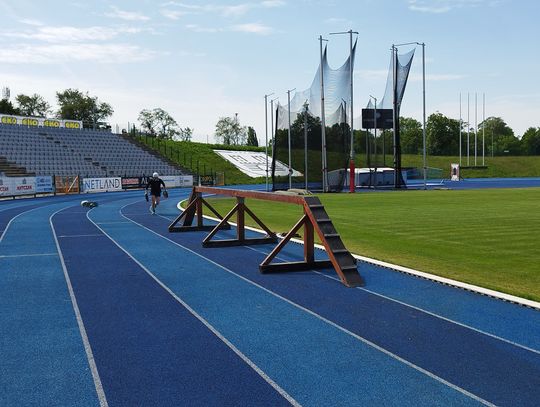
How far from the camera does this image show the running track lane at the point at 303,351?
13.8ft

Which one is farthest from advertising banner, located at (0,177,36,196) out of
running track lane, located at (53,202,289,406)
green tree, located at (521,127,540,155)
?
green tree, located at (521,127,540,155)

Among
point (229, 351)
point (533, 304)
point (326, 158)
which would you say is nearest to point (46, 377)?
point (229, 351)

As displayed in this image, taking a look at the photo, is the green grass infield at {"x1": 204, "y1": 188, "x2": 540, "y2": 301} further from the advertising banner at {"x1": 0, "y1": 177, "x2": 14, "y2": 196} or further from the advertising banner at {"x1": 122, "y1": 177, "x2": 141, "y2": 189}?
the advertising banner at {"x1": 122, "y1": 177, "x2": 141, "y2": 189}

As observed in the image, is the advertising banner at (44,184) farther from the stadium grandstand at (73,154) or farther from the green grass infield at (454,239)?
the green grass infield at (454,239)

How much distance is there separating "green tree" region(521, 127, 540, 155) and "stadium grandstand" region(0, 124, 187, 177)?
280ft

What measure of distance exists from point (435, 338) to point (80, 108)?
320ft

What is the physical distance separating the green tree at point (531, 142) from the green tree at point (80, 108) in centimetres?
8688

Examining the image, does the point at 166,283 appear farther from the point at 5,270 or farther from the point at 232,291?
the point at 5,270

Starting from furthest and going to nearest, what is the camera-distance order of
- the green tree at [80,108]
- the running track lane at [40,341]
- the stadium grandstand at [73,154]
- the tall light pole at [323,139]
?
the green tree at [80,108]
the stadium grandstand at [73,154]
the tall light pole at [323,139]
the running track lane at [40,341]

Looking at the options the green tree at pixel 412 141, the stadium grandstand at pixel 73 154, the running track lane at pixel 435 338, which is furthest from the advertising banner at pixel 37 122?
the green tree at pixel 412 141

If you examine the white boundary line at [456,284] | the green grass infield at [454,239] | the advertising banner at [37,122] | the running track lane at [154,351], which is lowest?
the running track lane at [154,351]

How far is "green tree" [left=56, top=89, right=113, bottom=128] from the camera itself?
9391 cm

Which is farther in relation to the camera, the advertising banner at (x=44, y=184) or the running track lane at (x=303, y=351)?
the advertising banner at (x=44, y=184)

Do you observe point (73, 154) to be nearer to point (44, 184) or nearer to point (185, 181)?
point (185, 181)
